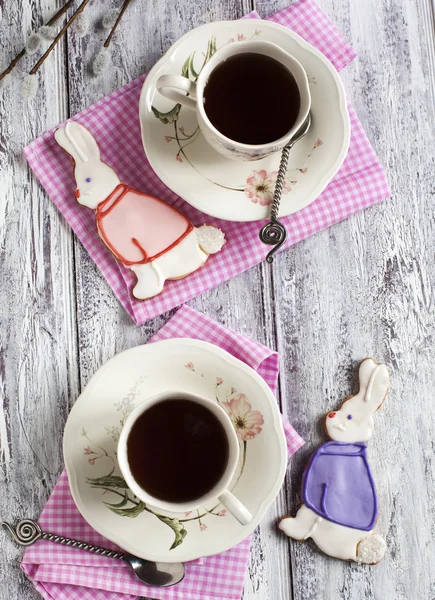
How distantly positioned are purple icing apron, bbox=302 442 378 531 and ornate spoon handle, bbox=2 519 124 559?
318mm

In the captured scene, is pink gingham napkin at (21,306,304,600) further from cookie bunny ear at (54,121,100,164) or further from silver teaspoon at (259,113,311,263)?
cookie bunny ear at (54,121,100,164)

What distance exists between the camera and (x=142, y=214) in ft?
3.55

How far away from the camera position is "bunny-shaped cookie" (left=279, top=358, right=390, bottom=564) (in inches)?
43.0

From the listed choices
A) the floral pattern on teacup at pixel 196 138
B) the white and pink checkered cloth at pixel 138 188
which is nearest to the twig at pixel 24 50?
the white and pink checkered cloth at pixel 138 188

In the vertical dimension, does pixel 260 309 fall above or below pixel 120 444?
above

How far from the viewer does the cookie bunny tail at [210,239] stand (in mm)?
1085

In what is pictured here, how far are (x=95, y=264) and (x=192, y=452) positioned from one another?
0.37 m

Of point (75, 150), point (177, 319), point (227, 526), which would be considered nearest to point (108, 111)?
point (75, 150)

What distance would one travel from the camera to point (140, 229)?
108 centimetres

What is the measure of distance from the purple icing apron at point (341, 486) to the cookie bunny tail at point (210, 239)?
36cm

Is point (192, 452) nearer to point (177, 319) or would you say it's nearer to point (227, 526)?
point (227, 526)

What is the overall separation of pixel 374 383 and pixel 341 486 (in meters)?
0.17

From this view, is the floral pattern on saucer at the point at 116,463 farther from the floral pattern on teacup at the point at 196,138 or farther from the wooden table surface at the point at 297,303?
the floral pattern on teacup at the point at 196,138

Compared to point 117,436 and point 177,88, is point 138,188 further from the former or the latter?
point 117,436
